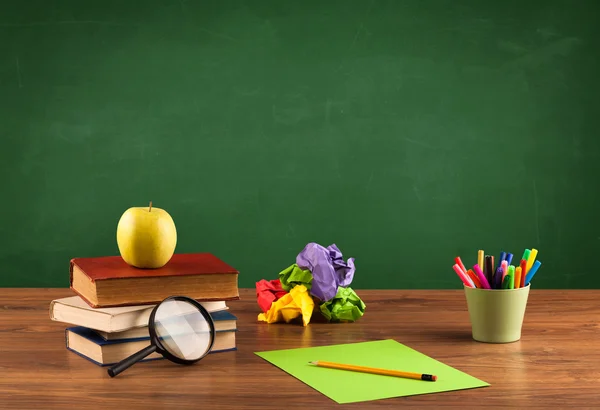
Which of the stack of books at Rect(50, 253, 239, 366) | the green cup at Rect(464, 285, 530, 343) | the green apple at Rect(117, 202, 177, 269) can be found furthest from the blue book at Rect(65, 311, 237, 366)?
the green cup at Rect(464, 285, 530, 343)

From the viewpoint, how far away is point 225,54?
3.39 meters

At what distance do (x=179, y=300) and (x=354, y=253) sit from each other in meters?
2.30

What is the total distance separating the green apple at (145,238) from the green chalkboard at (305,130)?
7.10ft

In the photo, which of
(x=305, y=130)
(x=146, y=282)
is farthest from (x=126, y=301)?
(x=305, y=130)

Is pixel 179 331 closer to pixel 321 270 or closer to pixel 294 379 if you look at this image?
pixel 294 379

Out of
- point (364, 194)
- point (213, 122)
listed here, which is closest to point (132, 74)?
point (213, 122)

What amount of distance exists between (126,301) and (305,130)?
2.29 m

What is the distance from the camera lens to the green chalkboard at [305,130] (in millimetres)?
3385

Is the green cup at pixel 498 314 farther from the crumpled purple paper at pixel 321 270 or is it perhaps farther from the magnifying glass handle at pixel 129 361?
the magnifying glass handle at pixel 129 361

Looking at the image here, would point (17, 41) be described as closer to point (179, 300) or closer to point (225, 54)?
point (225, 54)

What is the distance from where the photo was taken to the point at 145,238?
1.24 m

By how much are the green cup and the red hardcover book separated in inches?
15.5

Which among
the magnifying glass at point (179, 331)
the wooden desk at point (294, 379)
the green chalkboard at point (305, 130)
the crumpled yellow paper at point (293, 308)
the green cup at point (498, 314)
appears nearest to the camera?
the wooden desk at point (294, 379)

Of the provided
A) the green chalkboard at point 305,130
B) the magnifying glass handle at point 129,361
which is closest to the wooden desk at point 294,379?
the magnifying glass handle at point 129,361
